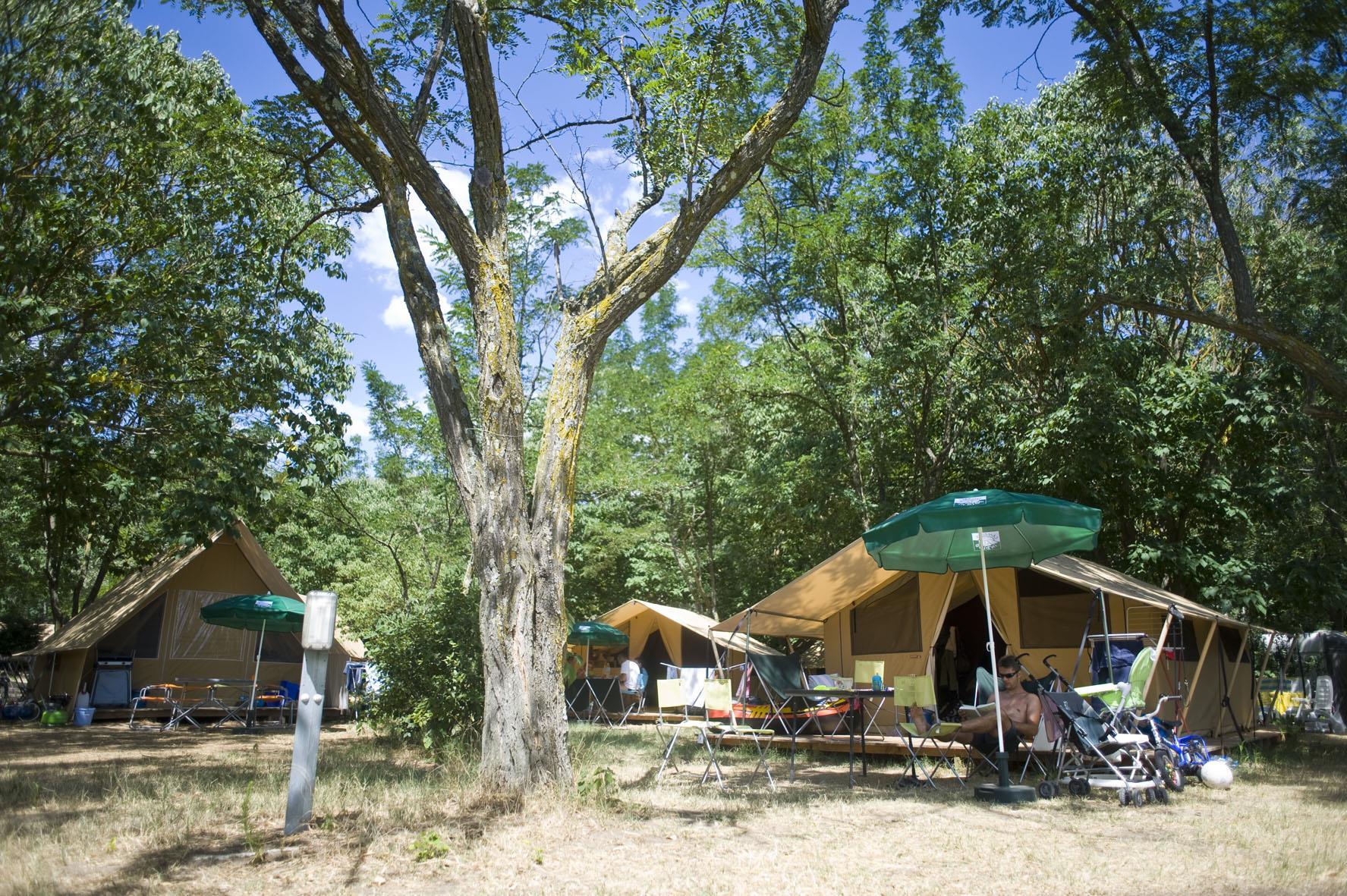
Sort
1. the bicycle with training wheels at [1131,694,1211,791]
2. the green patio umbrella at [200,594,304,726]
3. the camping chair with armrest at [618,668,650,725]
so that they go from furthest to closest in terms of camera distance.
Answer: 1. the camping chair with armrest at [618,668,650,725]
2. the green patio umbrella at [200,594,304,726]
3. the bicycle with training wheels at [1131,694,1211,791]

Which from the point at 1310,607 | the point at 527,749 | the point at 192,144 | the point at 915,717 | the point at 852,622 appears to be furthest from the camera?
the point at 1310,607

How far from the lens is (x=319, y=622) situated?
4648mm

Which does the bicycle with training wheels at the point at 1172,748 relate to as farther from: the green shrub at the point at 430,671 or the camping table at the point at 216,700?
the camping table at the point at 216,700

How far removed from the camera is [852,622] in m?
10.1

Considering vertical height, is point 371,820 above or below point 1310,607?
below

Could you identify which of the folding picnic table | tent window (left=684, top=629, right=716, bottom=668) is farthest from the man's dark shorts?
tent window (left=684, top=629, right=716, bottom=668)

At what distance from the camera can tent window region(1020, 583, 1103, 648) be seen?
29.3 feet

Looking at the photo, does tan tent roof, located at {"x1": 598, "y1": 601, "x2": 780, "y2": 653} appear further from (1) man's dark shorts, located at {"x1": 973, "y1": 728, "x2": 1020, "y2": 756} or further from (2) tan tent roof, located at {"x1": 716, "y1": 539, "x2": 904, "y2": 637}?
(1) man's dark shorts, located at {"x1": 973, "y1": 728, "x2": 1020, "y2": 756}

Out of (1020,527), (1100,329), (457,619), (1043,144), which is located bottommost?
(457,619)

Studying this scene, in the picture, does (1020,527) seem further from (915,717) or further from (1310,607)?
(1310,607)

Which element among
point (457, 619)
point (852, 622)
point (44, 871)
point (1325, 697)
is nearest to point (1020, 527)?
point (852, 622)

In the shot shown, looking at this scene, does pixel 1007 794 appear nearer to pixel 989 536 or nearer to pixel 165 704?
pixel 989 536

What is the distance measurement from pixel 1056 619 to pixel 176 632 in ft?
42.7

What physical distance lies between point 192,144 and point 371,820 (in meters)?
7.14
